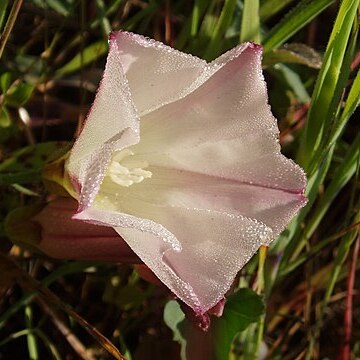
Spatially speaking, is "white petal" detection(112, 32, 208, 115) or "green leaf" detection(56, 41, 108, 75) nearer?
"white petal" detection(112, 32, 208, 115)

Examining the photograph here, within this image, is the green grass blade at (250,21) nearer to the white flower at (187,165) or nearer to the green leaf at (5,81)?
the white flower at (187,165)

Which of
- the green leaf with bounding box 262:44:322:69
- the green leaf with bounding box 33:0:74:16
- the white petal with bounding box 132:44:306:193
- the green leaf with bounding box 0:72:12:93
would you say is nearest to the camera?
the white petal with bounding box 132:44:306:193

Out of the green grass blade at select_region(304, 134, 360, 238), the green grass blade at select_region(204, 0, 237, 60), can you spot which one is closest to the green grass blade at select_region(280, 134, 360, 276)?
the green grass blade at select_region(304, 134, 360, 238)

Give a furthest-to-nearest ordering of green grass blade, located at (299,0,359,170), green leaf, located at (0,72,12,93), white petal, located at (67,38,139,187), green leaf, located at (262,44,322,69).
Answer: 1. green leaf, located at (262,44,322,69)
2. green leaf, located at (0,72,12,93)
3. green grass blade, located at (299,0,359,170)
4. white petal, located at (67,38,139,187)

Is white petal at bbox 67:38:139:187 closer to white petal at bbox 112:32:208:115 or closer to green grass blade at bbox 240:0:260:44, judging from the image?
white petal at bbox 112:32:208:115

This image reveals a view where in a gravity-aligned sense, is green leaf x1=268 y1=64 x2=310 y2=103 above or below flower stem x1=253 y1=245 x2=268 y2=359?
above

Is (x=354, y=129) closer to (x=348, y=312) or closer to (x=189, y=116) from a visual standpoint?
(x=348, y=312)

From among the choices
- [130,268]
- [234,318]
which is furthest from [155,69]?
[130,268]
